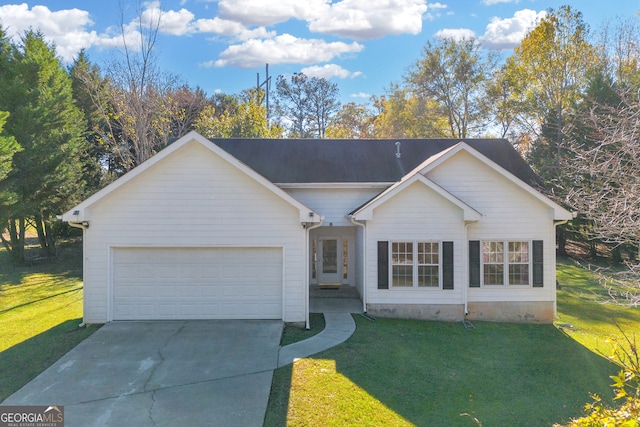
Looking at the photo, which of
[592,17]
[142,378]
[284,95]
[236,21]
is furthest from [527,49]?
[142,378]

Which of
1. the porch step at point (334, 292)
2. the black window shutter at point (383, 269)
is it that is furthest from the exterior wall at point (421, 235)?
the porch step at point (334, 292)

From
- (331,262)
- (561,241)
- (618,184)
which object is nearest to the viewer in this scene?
(618,184)

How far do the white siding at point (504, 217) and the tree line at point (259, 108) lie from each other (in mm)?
1907

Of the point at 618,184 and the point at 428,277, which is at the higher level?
the point at 618,184

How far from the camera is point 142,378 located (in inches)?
279

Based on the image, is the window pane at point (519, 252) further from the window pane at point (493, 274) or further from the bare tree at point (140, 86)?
the bare tree at point (140, 86)

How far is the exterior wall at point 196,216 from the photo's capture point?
10.3m

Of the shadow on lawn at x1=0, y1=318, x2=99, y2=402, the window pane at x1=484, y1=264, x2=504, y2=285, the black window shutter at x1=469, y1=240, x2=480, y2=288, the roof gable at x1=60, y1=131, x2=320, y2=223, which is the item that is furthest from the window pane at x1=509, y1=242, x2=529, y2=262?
the shadow on lawn at x1=0, y1=318, x2=99, y2=402

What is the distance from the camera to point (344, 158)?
49.9 feet

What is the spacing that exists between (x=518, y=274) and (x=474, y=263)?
4.95ft

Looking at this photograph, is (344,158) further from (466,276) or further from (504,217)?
(466,276)

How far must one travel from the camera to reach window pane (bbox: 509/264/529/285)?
38.6ft

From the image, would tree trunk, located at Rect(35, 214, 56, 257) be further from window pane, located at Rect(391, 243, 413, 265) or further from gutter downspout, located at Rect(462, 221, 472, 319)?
gutter downspout, located at Rect(462, 221, 472, 319)

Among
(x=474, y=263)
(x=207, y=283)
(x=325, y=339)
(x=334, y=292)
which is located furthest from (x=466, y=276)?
(x=207, y=283)
